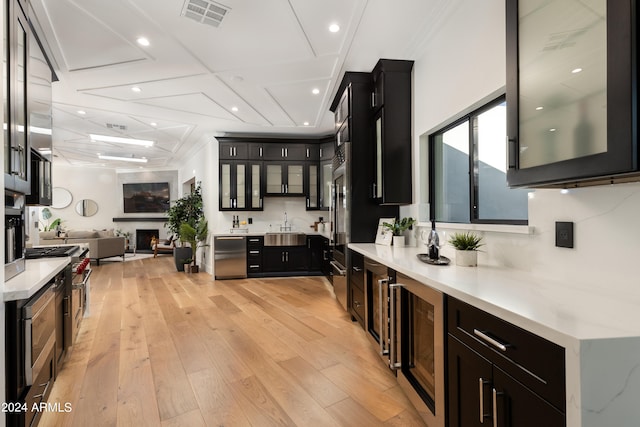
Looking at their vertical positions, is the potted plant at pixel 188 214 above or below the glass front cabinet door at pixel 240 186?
below

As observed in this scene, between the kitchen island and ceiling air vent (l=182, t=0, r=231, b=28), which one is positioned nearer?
the kitchen island

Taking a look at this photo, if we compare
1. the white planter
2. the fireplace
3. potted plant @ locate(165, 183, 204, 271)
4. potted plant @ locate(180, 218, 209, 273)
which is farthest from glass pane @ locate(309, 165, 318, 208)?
the fireplace

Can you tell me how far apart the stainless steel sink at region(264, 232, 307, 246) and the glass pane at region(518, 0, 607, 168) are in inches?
193

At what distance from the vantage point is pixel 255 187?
247 inches

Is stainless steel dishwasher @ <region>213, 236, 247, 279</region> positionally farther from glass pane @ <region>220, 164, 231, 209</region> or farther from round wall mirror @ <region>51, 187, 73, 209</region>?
round wall mirror @ <region>51, 187, 73, 209</region>

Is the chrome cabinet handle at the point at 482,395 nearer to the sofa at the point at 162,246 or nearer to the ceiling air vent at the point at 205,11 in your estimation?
the ceiling air vent at the point at 205,11

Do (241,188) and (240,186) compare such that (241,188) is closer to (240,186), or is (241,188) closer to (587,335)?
(240,186)

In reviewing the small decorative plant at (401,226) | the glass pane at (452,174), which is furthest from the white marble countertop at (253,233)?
the glass pane at (452,174)

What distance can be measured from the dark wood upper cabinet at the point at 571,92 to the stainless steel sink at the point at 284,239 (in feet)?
15.8

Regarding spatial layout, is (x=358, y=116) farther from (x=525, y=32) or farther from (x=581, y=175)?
(x=581, y=175)

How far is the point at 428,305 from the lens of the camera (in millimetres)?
1709

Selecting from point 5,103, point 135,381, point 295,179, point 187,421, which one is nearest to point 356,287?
point 187,421

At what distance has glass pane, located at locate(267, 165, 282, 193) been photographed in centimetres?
634

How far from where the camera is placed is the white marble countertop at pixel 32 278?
1467 mm
